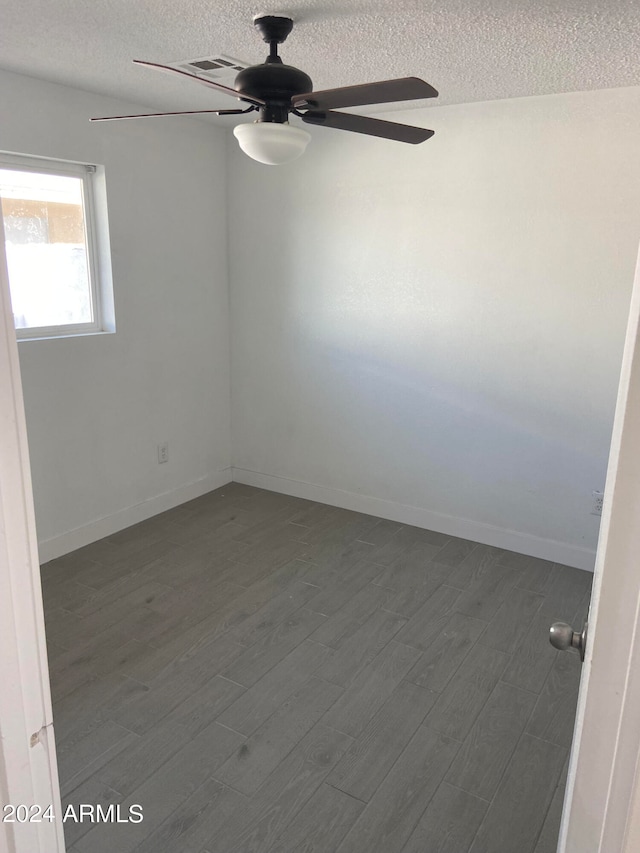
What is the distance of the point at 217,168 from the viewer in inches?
158

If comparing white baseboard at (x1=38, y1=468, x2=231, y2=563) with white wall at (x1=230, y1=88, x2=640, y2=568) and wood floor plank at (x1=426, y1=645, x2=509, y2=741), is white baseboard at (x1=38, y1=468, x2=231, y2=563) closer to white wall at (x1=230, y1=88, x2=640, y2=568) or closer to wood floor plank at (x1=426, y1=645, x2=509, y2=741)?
white wall at (x1=230, y1=88, x2=640, y2=568)

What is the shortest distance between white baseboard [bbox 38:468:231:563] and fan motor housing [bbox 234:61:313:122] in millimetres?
2461

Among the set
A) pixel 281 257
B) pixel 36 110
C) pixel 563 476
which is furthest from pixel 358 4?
pixel 563 476

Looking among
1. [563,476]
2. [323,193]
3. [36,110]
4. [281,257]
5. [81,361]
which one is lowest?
[563,476]

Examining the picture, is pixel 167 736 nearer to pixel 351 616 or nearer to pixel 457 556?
pixel 351 616

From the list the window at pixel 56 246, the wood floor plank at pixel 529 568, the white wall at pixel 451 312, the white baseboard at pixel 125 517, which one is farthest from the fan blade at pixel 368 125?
the white baseboard at pixel 125 517

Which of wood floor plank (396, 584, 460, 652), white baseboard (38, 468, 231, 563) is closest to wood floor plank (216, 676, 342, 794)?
wood floor plank (396, 584, 460, 652)

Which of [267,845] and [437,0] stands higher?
[437,0]

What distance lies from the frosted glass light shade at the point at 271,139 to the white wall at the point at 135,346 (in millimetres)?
1608

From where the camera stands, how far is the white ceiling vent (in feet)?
8.25

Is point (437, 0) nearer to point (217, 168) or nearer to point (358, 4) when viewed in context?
point (358, 4)

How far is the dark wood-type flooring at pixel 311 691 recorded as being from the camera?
1.83 metres

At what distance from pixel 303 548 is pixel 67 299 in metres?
1.89

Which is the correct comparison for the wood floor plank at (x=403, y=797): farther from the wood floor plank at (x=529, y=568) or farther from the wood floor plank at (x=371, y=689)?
the wood floor plank at (x=529, y=568)
